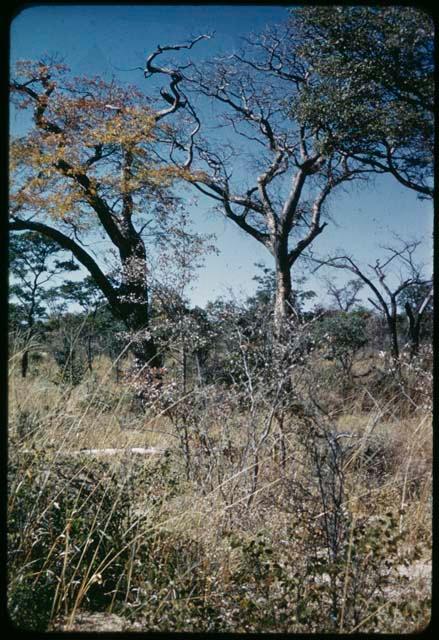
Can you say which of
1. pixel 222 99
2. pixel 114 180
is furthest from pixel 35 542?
pixel 222 99

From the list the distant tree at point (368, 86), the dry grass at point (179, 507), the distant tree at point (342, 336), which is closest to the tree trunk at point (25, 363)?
the dry grass at point (179, 507)

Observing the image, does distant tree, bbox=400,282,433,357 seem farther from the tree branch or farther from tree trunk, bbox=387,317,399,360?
the tree branch

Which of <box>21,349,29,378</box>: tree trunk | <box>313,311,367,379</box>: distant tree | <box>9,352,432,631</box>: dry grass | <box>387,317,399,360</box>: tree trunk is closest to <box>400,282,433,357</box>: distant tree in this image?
<box>387,317,399,360</box>: tree trunk

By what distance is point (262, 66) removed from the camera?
3.52 metres

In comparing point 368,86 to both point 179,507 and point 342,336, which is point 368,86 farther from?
point 179,507

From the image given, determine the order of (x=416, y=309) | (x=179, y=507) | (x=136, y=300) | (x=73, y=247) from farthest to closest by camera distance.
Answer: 1. (x=416, y=309)
2. (x=136, y=300)
3. (x=73, y=247)
4. (x=179, y=507)

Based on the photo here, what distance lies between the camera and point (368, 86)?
330 centimetres

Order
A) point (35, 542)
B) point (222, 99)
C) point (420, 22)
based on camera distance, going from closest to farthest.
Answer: point (35, 542)
point (420, 22)
point (222, 99)

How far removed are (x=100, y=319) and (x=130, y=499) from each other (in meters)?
1.07

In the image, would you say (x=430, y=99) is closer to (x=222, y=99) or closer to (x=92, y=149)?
(x=222, y=99)

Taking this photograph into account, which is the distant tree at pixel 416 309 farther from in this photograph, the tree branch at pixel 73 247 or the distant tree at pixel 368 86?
the tree branch at pixel 73 247

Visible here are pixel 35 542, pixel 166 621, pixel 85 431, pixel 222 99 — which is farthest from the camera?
pixel 222 99

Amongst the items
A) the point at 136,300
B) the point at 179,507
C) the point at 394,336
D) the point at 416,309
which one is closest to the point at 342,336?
the point at 394,336

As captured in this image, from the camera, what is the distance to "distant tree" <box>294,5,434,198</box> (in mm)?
3070
